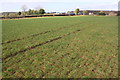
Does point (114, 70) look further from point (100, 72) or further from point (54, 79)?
point (54, 79)

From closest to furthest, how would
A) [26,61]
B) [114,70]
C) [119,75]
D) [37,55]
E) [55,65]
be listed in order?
1. [119,75]
2. [114,70]
3. [55,65]
4. [26,61]
5. [37,55]

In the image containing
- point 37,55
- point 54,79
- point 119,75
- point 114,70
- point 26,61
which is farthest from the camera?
point 37,55

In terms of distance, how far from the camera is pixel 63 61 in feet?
23.2

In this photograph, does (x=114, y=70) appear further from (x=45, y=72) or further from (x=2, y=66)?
(x=2, y=66)

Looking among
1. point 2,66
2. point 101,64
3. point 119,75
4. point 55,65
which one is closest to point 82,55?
point 101,64

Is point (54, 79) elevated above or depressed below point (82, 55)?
below

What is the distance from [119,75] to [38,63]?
3988 mm

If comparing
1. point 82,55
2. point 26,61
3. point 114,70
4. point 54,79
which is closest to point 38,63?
point 26,61

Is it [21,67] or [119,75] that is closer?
[119,75]

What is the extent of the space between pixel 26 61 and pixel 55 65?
1.72 metres

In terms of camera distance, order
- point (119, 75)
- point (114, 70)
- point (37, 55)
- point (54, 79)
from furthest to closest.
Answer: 1. point (37, 55)
2. point (114, 70)
3. point (119, 75)
4. point (54, 79)

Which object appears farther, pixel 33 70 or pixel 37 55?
pixel 37 55

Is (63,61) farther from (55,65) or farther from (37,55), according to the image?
(37,55)

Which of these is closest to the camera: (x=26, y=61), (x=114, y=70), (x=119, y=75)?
(x=119, y=75)
